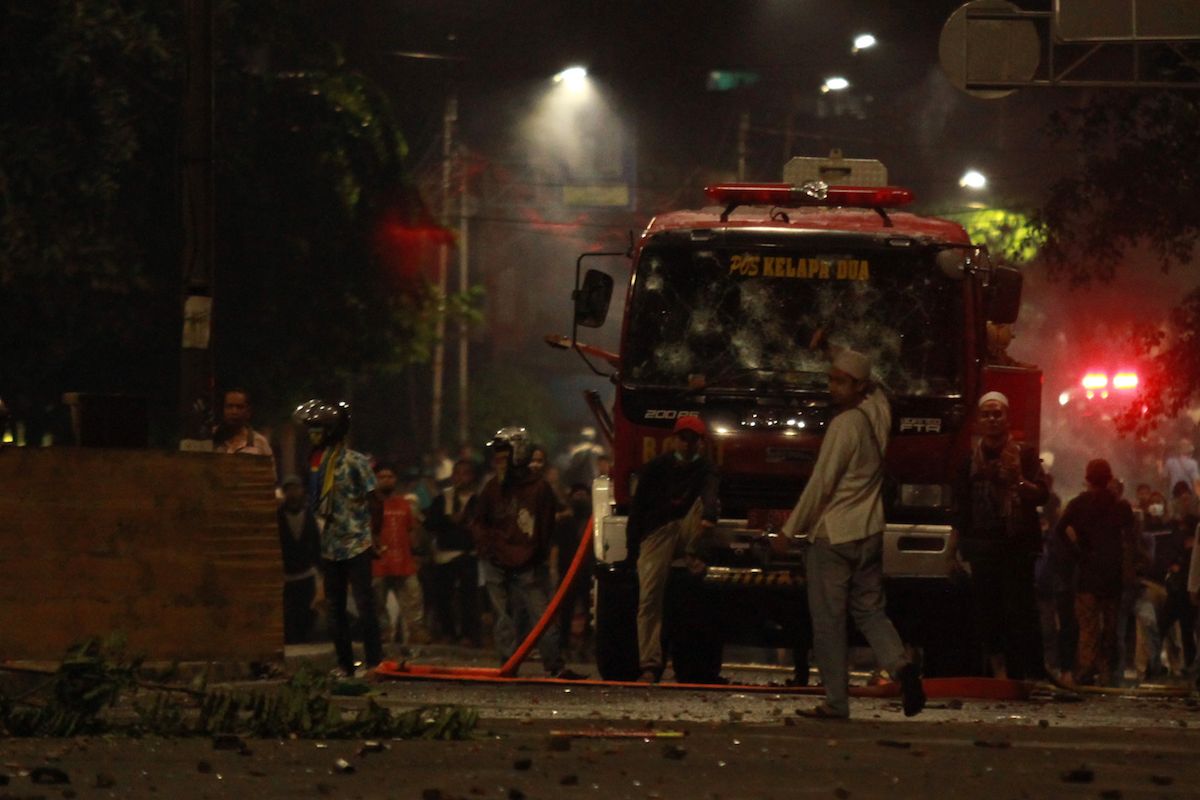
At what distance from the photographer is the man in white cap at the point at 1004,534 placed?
13.8 meters

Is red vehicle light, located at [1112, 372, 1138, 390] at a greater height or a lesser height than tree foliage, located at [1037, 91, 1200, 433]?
lesser

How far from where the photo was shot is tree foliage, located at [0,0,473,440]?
21828 mm

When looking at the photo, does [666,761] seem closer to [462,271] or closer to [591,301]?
[591,301]

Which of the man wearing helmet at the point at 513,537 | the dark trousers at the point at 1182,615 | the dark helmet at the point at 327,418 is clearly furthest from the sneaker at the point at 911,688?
the dark trousers at the point at 1182,615

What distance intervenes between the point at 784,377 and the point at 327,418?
103 inches

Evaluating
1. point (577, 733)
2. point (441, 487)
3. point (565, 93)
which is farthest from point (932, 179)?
point (577, 733)

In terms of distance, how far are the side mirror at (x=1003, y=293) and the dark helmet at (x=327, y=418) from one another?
3780mm

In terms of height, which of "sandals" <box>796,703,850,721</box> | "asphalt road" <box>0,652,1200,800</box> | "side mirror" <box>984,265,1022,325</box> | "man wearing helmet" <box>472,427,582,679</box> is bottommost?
"sandals" <box>796,703,850,721</box>

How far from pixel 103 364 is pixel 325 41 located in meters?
3.97

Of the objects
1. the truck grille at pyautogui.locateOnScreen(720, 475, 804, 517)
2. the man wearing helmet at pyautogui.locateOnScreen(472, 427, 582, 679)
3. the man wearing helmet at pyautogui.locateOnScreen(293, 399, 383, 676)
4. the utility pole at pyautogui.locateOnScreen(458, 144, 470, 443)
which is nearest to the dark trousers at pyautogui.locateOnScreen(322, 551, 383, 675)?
the man wearing helmet at pyautogui.locateOnScreen(293, 399, 383, 676)

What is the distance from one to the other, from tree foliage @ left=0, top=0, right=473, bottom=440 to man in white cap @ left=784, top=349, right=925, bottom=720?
33.9 ft

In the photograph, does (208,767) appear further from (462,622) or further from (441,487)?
(441,487)

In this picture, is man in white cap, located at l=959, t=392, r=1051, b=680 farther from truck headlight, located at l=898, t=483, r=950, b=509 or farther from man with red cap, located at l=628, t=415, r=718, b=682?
man with red cap, located at l=628, t=415, r=718, b=682

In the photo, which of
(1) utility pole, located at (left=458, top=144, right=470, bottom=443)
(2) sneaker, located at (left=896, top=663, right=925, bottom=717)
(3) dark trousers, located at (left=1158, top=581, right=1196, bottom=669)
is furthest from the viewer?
(1) utility pole, located at (left=458, top=144, right=470, bottom=443)
